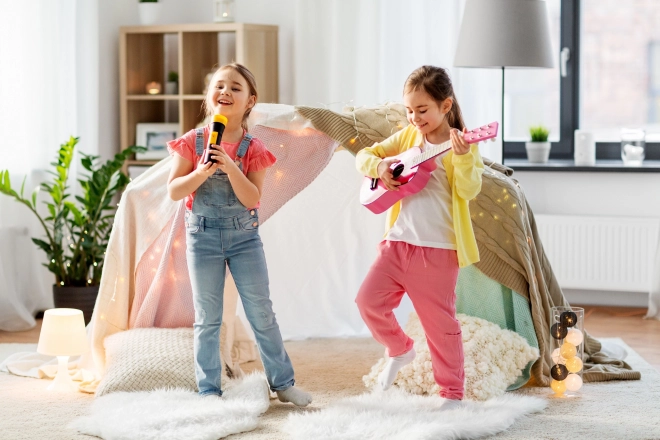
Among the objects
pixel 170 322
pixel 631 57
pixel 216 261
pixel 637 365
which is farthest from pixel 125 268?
pixel 631 57

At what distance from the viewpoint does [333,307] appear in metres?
3.61

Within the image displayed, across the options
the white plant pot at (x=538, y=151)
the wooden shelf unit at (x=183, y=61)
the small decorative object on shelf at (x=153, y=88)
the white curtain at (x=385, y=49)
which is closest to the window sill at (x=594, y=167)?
the white plant pot at (x=538, y=151)

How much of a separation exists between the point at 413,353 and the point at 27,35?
2.28 meters

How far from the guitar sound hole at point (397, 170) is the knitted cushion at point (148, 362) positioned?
861 millimetres

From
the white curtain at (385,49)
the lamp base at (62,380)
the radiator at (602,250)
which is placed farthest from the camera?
the white curtain at (385,49)

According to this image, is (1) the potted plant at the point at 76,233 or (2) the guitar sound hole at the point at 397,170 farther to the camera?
(1) the potted plant at the point at 76,233

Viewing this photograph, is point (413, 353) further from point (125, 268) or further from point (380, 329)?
point (125, 268)

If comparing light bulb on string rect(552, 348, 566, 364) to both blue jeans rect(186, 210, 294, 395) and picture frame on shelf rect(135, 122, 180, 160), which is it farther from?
picture frame on shelf rect(135, 122, 180, 160)

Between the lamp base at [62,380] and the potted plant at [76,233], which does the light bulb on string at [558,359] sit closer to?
the lamp base at [62,380]

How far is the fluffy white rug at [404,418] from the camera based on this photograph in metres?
2.34

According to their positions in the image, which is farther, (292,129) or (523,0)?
(523,0)

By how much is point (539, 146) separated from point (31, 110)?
2.34 m

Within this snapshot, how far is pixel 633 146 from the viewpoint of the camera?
432 cm

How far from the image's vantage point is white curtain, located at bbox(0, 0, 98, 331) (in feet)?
12.6
